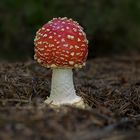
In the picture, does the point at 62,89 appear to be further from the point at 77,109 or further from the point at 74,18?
the point at 74,18

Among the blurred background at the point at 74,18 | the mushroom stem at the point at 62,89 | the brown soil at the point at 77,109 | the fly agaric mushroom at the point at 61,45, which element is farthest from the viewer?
the blurred background at the point at 74,18

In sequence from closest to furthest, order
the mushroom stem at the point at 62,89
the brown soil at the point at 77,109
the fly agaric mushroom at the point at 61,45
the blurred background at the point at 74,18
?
1. the brown soil at the point at 77,109
2. the fly agaric mushroom at the point at 61,45
3. the mushroom stem at the point at 62,89
4. the blurred background at the point at 74,18

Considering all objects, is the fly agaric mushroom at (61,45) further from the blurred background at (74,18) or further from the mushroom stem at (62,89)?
the blurred background at (74,18)

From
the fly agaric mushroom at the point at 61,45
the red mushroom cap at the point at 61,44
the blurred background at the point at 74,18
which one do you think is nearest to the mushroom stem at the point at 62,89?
the fly agaric mushroom at the point at 61,45

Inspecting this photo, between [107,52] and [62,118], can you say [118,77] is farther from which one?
[62,118]

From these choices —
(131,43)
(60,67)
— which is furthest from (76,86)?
(131,43)

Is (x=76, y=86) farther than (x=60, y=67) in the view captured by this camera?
Yes
